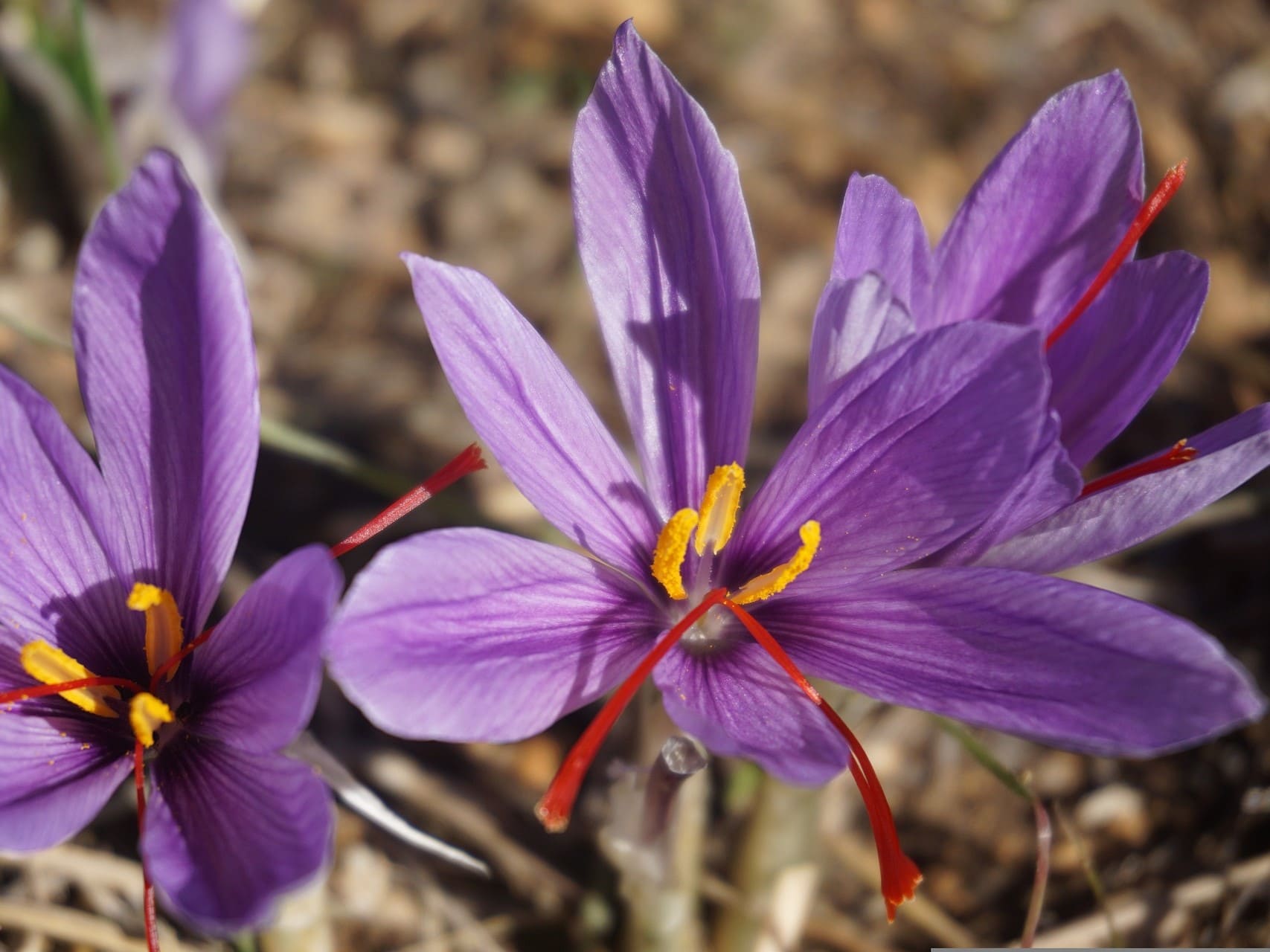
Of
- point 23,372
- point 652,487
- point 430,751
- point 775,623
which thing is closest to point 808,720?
point 775,623

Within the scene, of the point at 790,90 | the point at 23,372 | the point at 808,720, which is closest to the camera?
the point at 808,720

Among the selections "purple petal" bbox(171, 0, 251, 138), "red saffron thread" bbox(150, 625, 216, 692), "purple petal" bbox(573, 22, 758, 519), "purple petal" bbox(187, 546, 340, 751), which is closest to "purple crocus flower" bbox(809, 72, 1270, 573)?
"purple petal" bbox(573, 22, 758, 519)

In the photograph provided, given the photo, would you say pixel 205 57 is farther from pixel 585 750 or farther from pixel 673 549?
pixel 585 750

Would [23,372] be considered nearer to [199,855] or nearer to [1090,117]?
[199,855]

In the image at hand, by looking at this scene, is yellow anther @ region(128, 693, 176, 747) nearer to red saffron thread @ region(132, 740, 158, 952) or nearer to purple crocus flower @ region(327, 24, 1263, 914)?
Answer: red saffron thread @ region(132, 740, 158, 952)

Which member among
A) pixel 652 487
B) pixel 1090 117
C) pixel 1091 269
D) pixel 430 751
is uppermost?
pixel 1090 117

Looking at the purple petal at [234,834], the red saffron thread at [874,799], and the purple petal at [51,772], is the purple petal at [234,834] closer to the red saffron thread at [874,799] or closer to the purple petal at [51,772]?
the purple petal at [51,772]

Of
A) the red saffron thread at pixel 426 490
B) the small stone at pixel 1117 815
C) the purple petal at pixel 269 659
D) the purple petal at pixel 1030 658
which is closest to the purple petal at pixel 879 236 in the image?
the purple petal at pixel 1030 658
